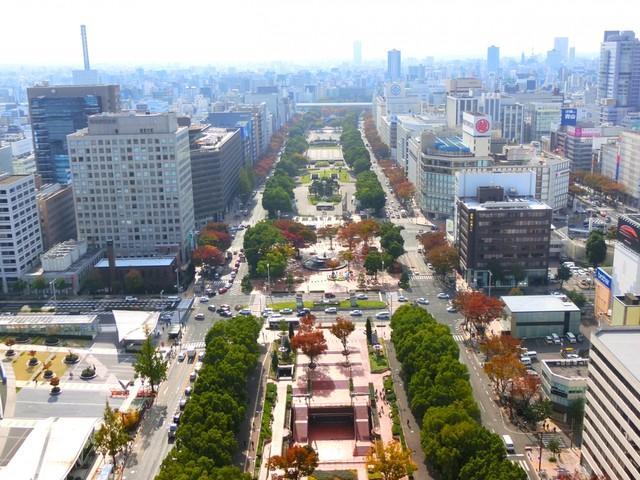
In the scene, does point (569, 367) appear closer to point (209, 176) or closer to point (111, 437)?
point (111, 437)

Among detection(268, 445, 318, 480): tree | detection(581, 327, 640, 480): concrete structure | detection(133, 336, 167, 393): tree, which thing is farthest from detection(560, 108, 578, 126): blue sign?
detection(268, 445, 318, 480): tree

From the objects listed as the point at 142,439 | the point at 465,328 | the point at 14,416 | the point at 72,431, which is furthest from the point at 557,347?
the point at 14,416

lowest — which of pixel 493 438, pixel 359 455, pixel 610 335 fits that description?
pixel 359 455

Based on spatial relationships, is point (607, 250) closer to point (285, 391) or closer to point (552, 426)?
point (552, 426)

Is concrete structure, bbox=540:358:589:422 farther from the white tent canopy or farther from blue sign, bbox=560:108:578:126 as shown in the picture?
blue sign, bbox=560:108:578:126

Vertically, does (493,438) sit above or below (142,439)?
above

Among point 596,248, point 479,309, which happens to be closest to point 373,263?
point 479,309
